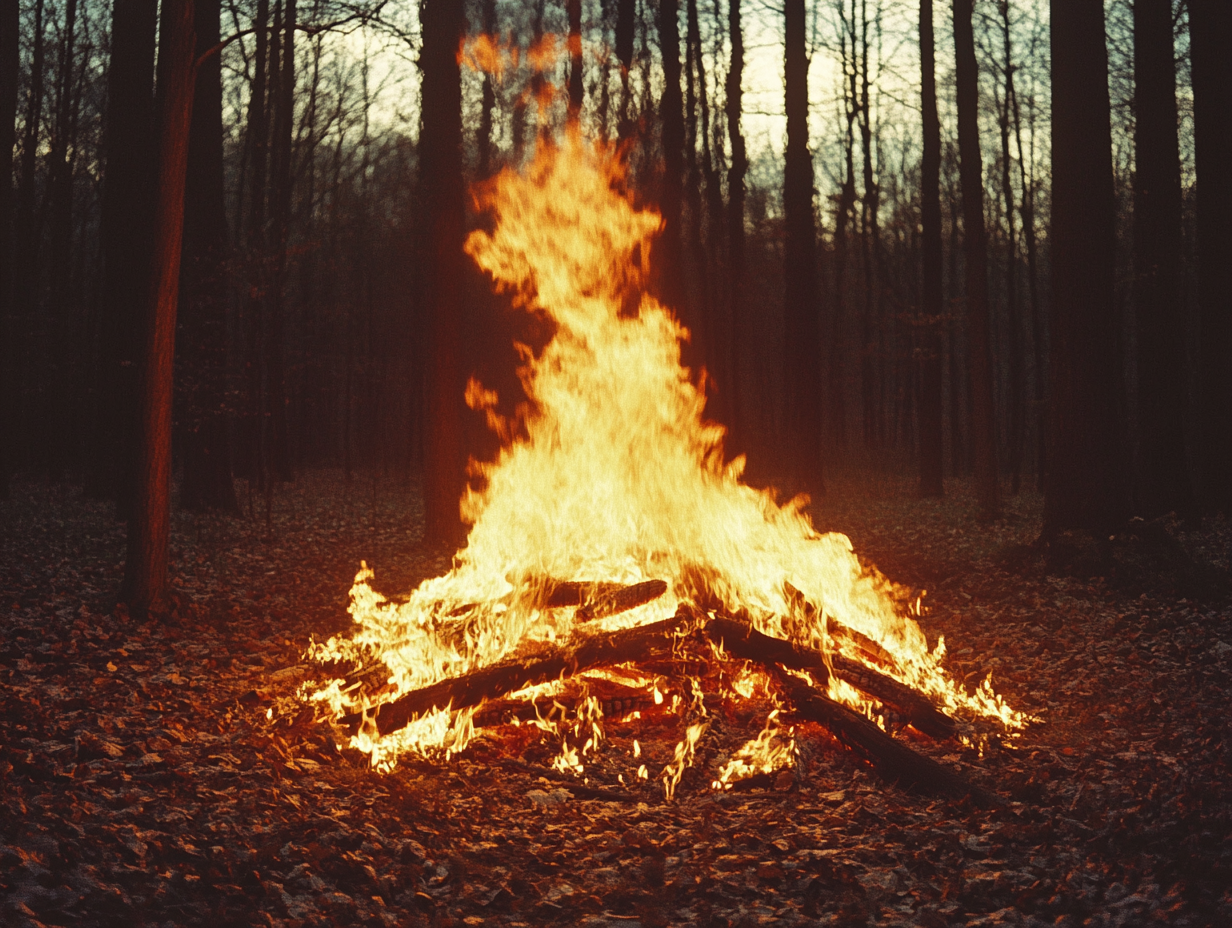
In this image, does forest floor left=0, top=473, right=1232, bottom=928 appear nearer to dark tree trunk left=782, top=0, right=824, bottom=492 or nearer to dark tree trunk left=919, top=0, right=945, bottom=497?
dark tree trunk left=782, top=0, right=824, bottom=492

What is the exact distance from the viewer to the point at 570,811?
201 inches

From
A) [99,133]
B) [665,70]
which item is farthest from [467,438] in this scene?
[99,133]

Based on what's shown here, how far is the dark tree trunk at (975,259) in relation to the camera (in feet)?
52.7

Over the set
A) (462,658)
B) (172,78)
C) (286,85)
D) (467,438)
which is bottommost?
(462,658)

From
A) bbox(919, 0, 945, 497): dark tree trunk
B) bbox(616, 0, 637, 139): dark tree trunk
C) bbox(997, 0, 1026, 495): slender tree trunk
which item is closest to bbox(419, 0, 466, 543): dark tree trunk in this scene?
bbox(616, 0, 637, 139): dark tree trunk

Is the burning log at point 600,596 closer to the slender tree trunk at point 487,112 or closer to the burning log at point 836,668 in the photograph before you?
the burning log at point 836,668

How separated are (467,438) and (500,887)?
23.3 metres

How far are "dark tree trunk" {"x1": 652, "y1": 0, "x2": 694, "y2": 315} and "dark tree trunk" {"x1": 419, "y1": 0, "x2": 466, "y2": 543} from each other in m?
5.14

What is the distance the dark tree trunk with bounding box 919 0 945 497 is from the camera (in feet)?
64.4

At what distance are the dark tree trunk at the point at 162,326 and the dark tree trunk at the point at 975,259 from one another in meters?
13.5

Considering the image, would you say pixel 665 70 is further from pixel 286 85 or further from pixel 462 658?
pixel 462 658

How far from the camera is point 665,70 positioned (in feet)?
57.5

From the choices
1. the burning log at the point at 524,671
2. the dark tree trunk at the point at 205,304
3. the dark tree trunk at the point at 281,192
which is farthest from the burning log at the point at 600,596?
the dark tree trunk at the point at 281,192

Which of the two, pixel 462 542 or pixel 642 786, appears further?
pixel 462 542
